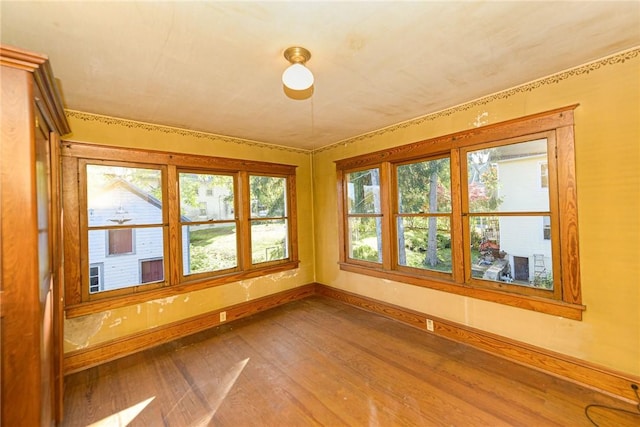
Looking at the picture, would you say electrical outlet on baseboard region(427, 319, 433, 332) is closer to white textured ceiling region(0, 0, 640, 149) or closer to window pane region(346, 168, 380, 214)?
window pane region(346, 168, 380, 214)

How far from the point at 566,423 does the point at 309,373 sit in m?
1.82

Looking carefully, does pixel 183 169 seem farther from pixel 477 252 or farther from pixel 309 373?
pixel 477 252

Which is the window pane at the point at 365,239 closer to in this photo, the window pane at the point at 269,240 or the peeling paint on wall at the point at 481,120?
the window pane at the point at 269,240

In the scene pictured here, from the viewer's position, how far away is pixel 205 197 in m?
3.51

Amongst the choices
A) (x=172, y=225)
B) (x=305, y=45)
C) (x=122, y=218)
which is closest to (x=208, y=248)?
(x=172, y=225)

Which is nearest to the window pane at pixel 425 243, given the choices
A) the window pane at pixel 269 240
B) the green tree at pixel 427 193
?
the green tree at pixel 427 193

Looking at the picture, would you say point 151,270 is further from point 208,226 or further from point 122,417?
point 122,417

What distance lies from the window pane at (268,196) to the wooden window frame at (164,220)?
10 centimetres

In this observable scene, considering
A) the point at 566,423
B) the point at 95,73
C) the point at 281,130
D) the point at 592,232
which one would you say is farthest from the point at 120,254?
the point at 592,232

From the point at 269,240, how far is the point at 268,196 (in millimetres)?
677

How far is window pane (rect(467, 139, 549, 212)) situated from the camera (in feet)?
7.79

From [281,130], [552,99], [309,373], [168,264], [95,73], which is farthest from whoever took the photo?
[281,130]

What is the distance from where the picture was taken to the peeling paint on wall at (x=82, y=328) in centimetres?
256

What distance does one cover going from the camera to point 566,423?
177 centimetres
